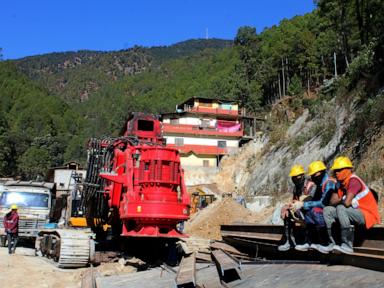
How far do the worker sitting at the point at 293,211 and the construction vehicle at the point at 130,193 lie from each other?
354 centimetres

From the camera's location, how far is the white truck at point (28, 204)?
1895 centimetres

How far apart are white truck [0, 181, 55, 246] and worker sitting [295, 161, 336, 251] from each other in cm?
1328

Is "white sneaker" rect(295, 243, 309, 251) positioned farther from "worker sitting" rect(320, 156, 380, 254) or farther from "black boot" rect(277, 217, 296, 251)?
"worker sitting" rect(320, 156, 380, 254)

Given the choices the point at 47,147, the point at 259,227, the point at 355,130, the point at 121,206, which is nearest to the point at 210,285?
the point at 259,227

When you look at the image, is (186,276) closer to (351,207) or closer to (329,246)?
(329,246)

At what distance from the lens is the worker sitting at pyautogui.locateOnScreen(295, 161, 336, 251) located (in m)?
7.46

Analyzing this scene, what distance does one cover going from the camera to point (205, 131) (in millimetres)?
57969

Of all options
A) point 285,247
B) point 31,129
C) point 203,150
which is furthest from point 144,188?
point 31,129

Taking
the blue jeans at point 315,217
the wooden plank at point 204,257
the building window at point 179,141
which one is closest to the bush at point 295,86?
the building window at point 179,141

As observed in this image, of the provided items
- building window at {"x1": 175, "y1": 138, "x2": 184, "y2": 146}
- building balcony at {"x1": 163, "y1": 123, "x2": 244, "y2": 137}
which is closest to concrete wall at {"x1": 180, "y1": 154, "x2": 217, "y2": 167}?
building window at {"x1": 175, "y1": 138, "x2": 184, "y2": 146}

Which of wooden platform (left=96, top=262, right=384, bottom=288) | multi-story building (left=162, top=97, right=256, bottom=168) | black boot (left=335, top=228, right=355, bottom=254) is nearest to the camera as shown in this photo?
wooden platform (left=96, top=262, right=384, bottom=288)

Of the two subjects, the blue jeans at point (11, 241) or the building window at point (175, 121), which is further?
the building window at point (175, 121)

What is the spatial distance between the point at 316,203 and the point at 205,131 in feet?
165

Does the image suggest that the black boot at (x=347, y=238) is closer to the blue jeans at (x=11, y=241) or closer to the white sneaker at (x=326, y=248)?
the white sneaker at (x=326, y=248)
